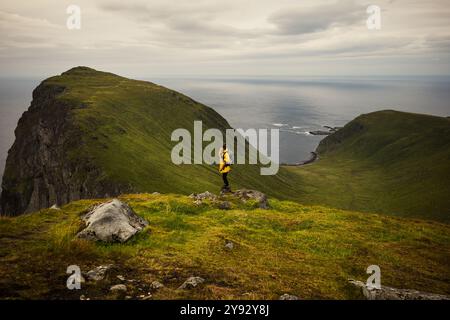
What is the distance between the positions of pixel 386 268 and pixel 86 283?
17.1 m

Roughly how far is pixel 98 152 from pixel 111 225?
84.0 m

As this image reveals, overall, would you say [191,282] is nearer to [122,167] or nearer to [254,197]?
[254,197]

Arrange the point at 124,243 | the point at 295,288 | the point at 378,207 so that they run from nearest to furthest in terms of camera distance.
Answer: the point at 295,288 < the point at 124,243 < the point at 378,207

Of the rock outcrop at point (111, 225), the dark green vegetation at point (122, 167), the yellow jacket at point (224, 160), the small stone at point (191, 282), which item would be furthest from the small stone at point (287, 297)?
the dark green vegetation at point (122, 167)

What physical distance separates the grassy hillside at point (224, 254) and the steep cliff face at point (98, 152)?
6003cm

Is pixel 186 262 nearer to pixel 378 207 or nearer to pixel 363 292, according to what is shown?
pixel 363 292

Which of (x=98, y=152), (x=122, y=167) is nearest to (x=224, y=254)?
(x=122, y=167)

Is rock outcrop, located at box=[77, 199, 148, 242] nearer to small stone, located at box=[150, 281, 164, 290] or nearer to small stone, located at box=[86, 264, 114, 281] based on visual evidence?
small stone, located at box=[86, 264, 114, 281]

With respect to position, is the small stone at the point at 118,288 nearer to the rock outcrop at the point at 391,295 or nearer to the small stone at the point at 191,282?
the small stone at the point at 191,282

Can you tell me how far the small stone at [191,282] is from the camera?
14.6 m

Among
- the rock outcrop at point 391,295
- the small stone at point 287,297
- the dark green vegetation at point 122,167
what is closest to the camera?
the small stone at point 287,297

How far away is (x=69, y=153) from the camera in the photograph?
336 ft
